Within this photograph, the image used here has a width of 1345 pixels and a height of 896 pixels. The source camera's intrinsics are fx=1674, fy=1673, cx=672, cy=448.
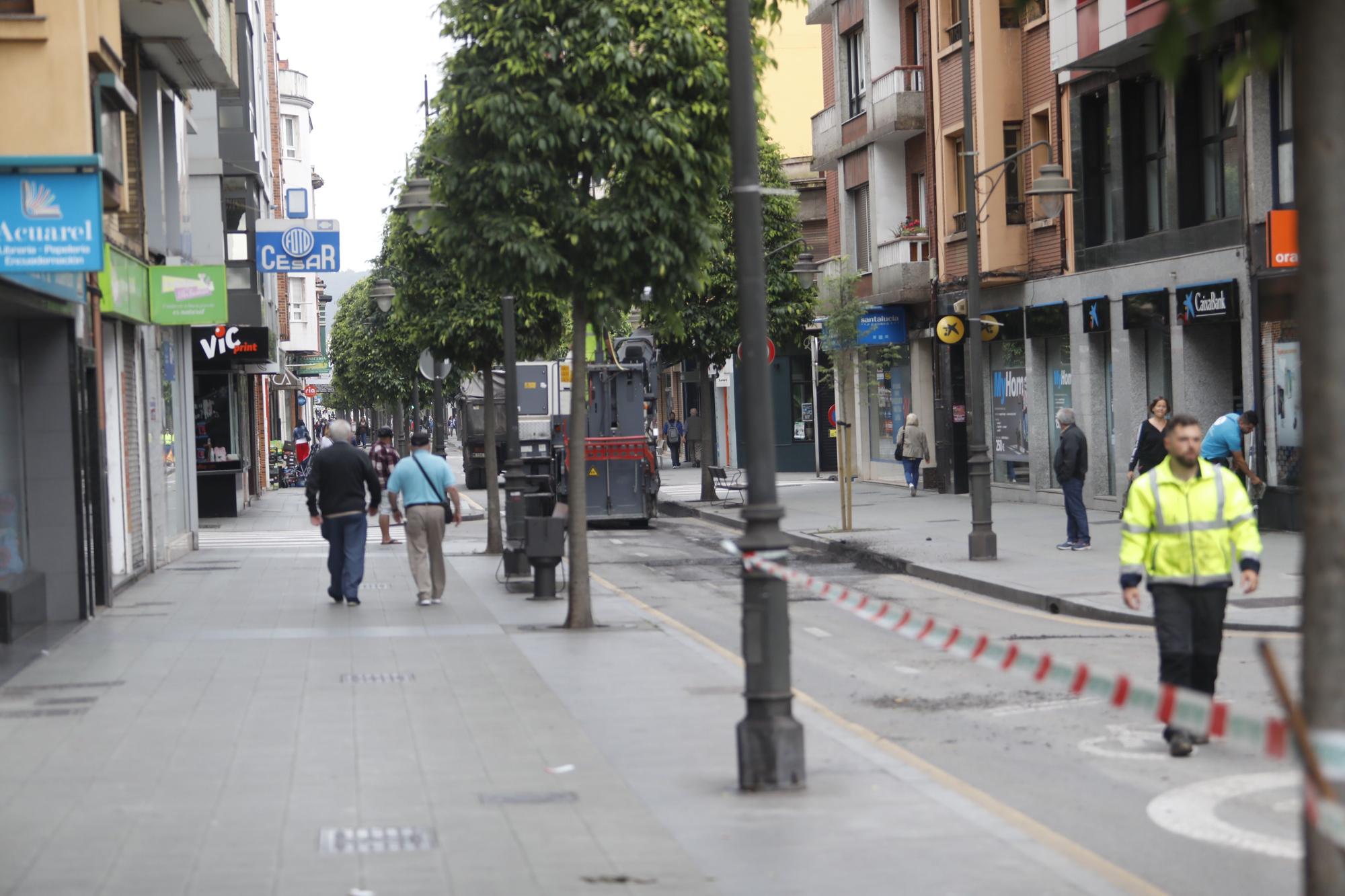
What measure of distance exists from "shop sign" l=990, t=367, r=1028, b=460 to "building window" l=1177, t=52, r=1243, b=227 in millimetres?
6586

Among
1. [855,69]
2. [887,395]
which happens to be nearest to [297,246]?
[855,69]

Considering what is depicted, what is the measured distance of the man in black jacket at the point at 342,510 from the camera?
16594 mm

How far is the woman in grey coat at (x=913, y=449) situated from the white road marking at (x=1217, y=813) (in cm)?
2476

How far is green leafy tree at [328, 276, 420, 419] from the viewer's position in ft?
147

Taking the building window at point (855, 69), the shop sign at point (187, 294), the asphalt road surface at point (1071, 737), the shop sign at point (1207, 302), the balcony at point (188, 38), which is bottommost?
the asphalt road surface at point (1071, 737)

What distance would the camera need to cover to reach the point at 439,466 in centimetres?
1689

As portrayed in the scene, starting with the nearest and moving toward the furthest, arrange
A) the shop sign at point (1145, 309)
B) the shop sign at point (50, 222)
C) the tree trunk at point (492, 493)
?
1. the shop sign at point (50, 222)
2. the tree trunk at point (492, 493)
3. the shop sign at point (1145, 309)

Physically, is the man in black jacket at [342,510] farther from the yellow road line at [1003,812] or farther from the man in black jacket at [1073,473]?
the man in black jacket at [1073,473]

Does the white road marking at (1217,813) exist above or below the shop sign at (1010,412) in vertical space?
below

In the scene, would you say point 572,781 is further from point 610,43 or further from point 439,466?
point 439,466

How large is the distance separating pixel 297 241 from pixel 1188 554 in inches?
813

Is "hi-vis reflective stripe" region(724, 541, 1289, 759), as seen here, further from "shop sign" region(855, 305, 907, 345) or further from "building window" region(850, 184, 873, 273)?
"building window" region(850, 184, 873, 273)

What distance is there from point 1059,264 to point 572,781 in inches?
867

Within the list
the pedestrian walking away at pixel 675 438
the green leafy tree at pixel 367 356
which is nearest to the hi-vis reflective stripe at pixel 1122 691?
the green leafy tree at pixel 367 356
